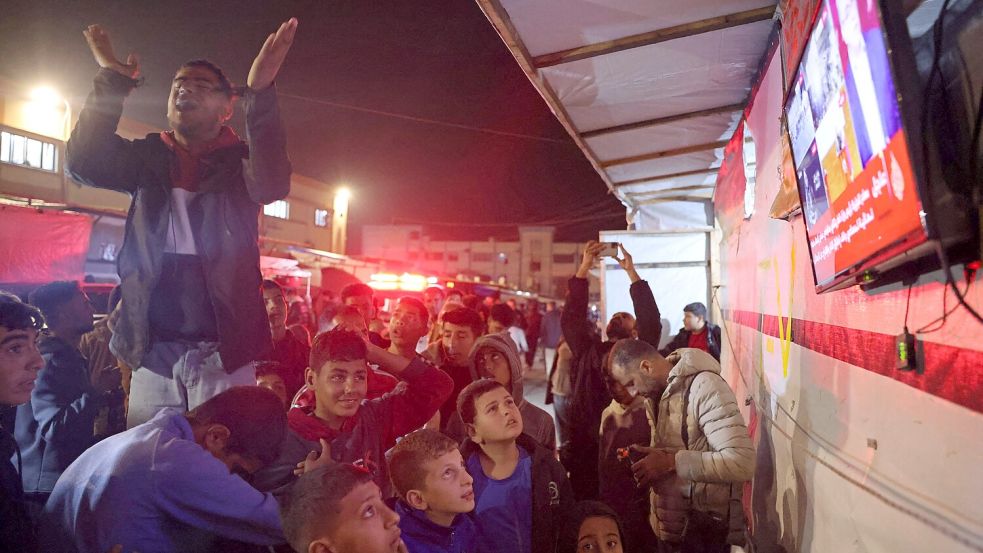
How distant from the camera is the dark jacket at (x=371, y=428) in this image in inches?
111

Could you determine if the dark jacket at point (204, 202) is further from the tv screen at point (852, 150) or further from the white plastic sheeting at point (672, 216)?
the white plastic sheeting at point (672, 216)

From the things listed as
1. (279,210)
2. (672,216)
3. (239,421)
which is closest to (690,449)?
(239,421)

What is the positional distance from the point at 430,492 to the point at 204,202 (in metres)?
1.70

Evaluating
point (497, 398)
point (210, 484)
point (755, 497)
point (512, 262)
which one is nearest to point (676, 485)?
point (497, 398)

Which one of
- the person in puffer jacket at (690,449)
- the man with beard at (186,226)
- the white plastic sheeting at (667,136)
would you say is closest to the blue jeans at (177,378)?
the man with beard at (186,226)

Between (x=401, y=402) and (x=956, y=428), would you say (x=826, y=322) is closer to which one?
(x=956, y=428)

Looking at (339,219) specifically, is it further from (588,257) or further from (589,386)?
(589,386)

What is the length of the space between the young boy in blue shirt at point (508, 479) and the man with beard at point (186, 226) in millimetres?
1298

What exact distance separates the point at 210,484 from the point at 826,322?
10.2 ft

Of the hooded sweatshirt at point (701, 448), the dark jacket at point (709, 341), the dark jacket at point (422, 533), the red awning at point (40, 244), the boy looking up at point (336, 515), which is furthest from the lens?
the red awning at point (40, 244)

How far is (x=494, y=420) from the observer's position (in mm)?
3301

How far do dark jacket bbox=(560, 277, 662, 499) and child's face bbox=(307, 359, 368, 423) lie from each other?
2627mm

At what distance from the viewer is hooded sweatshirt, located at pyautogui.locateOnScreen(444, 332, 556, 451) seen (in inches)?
168

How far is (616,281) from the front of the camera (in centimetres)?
1016
